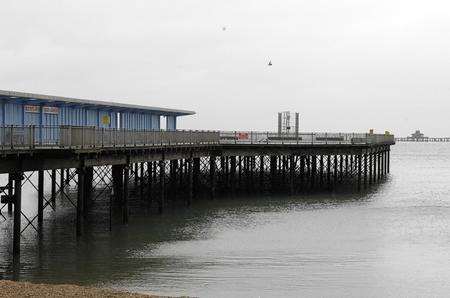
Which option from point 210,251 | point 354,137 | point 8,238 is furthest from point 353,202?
point 8,238

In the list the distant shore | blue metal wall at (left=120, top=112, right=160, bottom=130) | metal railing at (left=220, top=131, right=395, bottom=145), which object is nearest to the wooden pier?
metal railing at (left=220, top=131, right=395, bottom=145)

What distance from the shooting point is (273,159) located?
6084 centimetres

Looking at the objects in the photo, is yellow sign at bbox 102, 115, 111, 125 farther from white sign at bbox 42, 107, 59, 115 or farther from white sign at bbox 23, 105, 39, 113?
white sign at bbox 23, 105, 39, 113

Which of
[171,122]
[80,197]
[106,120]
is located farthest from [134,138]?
[171,122]

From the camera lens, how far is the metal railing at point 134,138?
85.3 ft

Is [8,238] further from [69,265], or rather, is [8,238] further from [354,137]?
[354,137]

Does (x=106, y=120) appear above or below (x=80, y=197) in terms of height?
above

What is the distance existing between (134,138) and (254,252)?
10997 millimetres

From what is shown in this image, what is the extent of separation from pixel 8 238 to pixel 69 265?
6731mm

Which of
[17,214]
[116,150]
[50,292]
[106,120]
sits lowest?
[50,292]

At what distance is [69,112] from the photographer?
41.3 metres

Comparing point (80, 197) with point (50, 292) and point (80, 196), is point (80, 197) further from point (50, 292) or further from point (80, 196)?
point (50, 292)

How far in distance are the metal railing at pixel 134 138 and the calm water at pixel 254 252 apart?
407cm

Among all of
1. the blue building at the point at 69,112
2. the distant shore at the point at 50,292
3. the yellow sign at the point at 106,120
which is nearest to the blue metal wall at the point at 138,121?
the blue building at the point at 69,112
